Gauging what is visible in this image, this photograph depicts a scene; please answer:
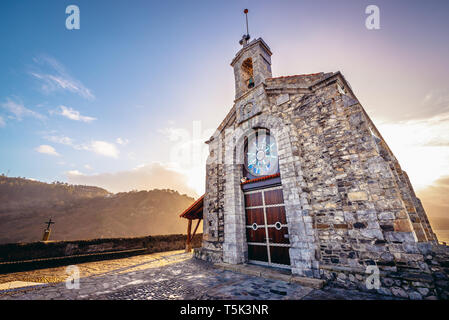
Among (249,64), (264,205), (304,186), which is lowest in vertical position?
(264,205)

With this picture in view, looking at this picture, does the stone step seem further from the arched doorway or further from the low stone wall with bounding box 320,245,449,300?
the arched doorway

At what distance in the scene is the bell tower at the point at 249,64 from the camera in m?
7.91

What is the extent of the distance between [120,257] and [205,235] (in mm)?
5697

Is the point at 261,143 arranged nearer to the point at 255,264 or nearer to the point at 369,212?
the point at 369,212

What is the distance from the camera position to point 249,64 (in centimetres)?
918

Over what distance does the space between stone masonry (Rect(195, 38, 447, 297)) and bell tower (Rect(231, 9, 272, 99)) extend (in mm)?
290

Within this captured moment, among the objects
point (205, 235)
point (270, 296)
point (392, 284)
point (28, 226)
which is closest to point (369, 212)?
point (392, 284)

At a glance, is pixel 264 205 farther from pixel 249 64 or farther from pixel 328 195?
pixel 249 64

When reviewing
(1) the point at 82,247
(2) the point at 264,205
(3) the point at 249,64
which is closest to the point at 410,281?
(2) the point at 264,205

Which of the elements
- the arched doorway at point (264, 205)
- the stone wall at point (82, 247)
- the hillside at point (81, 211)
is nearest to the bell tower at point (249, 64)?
the arched doorway at point (264, 205)

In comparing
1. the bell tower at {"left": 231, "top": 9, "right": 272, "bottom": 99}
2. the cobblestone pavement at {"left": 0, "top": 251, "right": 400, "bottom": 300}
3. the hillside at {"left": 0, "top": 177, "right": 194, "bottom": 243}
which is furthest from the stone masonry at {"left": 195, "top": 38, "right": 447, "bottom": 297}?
the hillside at {"left": 0, "top": 177, "right": 194, "bottom": 243}

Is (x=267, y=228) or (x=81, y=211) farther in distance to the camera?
(x=81, y=211)

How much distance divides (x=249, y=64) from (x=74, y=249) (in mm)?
13049

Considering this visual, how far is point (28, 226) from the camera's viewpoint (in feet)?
102
